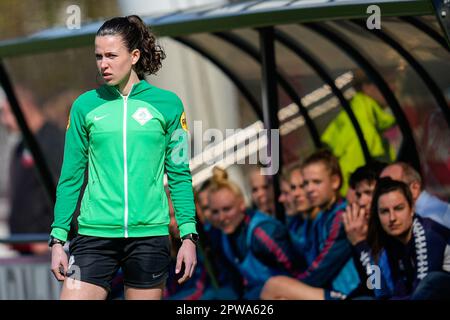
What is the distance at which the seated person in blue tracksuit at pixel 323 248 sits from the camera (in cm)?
714

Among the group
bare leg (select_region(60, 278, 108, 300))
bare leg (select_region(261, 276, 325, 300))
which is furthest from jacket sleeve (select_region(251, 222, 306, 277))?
bare leg (select_region(60, 278, 108, 300))

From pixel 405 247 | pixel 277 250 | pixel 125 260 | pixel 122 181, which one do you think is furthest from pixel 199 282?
pixel 122 181

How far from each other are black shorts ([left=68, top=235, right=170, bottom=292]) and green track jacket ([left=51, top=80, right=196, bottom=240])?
4 cm

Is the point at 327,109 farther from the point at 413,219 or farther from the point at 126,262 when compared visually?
the point at 126,262

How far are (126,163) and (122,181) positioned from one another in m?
0.07

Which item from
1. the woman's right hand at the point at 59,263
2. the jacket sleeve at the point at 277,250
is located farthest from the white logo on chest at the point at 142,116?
the jacket sleeve at the point at 277,250

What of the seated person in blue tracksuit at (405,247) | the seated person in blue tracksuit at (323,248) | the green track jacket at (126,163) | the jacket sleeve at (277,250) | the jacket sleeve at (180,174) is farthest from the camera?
the jacket sleeve at (277,250)

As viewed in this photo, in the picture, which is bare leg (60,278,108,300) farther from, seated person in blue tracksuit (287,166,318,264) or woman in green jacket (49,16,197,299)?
seated person in blue tracksuit (287,166,318,264)

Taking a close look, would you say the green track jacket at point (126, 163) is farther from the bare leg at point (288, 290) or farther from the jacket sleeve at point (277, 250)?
the jacket sleeve at point (277, 250)

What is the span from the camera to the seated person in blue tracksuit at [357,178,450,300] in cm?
643

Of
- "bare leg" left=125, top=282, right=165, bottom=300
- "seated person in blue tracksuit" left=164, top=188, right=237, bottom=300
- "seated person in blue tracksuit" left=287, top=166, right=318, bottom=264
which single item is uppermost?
"seated person in blue tracksuit" left=287, top=166, right=318, bottom=264

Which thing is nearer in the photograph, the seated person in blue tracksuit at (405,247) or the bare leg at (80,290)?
the bare leg at (80,290)

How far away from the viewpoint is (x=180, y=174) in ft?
14.9

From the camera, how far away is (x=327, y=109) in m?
7.87
